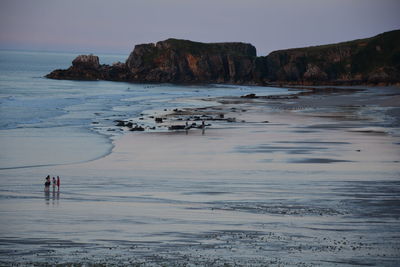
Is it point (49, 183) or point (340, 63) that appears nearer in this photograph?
point (49, 183)

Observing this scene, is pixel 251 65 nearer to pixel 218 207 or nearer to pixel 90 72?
pixel 90 72

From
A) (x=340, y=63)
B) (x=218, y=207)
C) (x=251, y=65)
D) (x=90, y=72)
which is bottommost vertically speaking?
(x=218, y=207)

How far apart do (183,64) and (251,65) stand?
1788cm

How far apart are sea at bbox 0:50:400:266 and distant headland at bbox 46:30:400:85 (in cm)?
9108

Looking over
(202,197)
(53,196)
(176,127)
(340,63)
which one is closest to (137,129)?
(176,127)

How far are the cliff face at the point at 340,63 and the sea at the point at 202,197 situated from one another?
88.3 metres

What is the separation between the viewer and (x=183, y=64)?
503 feet

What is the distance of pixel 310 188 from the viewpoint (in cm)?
Result: 2516

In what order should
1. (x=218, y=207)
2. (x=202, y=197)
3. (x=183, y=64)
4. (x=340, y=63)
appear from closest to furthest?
(x=218, y=207) → (x=202, y=197) → (x=340, y=63) → (x=183, y=64)

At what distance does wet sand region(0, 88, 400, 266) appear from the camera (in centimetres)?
1650

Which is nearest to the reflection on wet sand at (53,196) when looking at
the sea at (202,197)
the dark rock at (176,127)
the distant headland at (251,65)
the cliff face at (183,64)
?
the sea at (202,197)

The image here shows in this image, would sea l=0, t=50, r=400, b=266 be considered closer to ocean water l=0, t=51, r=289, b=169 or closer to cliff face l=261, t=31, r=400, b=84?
ocean water l=0, t=51, r=289, b=169

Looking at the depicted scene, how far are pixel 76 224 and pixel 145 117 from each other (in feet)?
136

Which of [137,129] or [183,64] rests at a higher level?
[183,64]
